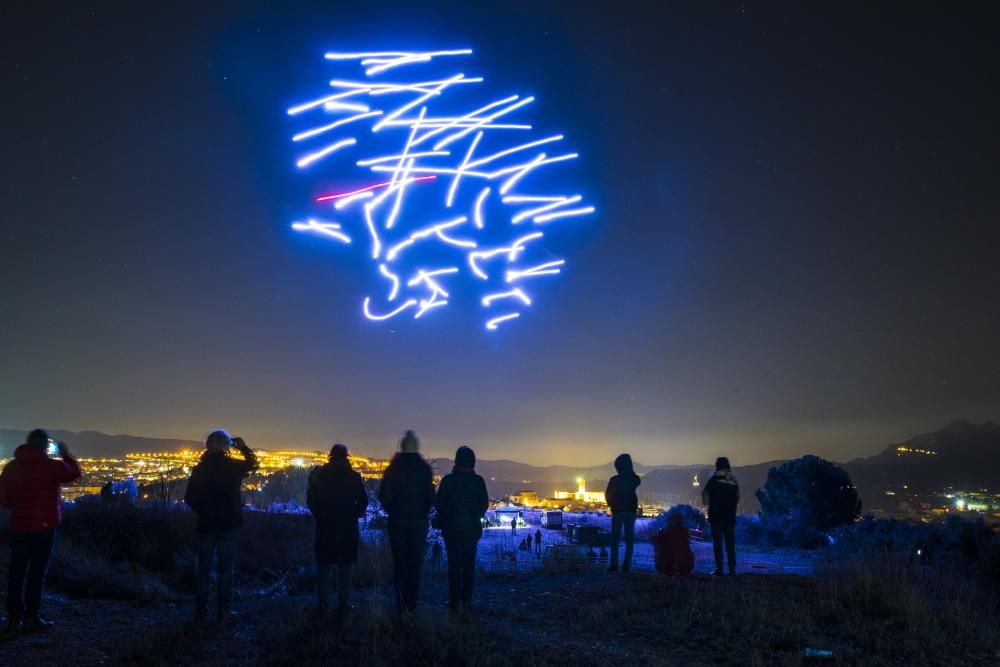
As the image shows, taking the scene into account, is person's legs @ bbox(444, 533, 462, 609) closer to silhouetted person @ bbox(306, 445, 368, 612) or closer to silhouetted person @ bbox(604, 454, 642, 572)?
silhouetted person @ bbox(306, 445, 368, 612)

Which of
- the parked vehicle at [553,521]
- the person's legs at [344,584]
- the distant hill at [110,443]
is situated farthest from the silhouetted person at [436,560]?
the distant hill at [110,443]

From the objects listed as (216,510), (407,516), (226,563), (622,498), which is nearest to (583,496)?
(622,498)

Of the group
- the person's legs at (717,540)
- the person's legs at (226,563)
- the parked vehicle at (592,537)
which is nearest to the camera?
the person's legs at (226,563)

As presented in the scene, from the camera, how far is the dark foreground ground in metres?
5.39

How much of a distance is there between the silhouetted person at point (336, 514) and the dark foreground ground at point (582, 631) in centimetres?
39

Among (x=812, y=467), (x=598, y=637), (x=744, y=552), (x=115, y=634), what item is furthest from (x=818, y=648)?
(x=812, y=467)

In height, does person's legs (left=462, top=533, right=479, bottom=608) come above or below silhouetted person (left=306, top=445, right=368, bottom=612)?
below

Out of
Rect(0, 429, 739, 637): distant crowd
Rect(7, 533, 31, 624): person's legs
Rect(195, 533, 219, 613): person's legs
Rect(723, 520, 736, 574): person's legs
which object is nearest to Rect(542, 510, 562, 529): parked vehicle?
Rect(723, 520, 736, 574): person's legs

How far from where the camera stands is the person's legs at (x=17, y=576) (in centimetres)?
627

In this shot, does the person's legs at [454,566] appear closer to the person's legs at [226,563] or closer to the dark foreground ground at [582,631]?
the dark foreground ground at [582,631]

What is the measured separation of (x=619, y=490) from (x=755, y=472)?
17768cm

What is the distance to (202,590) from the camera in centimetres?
660

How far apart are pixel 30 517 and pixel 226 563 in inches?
77.7

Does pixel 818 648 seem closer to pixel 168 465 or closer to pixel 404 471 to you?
pixel 404 471
